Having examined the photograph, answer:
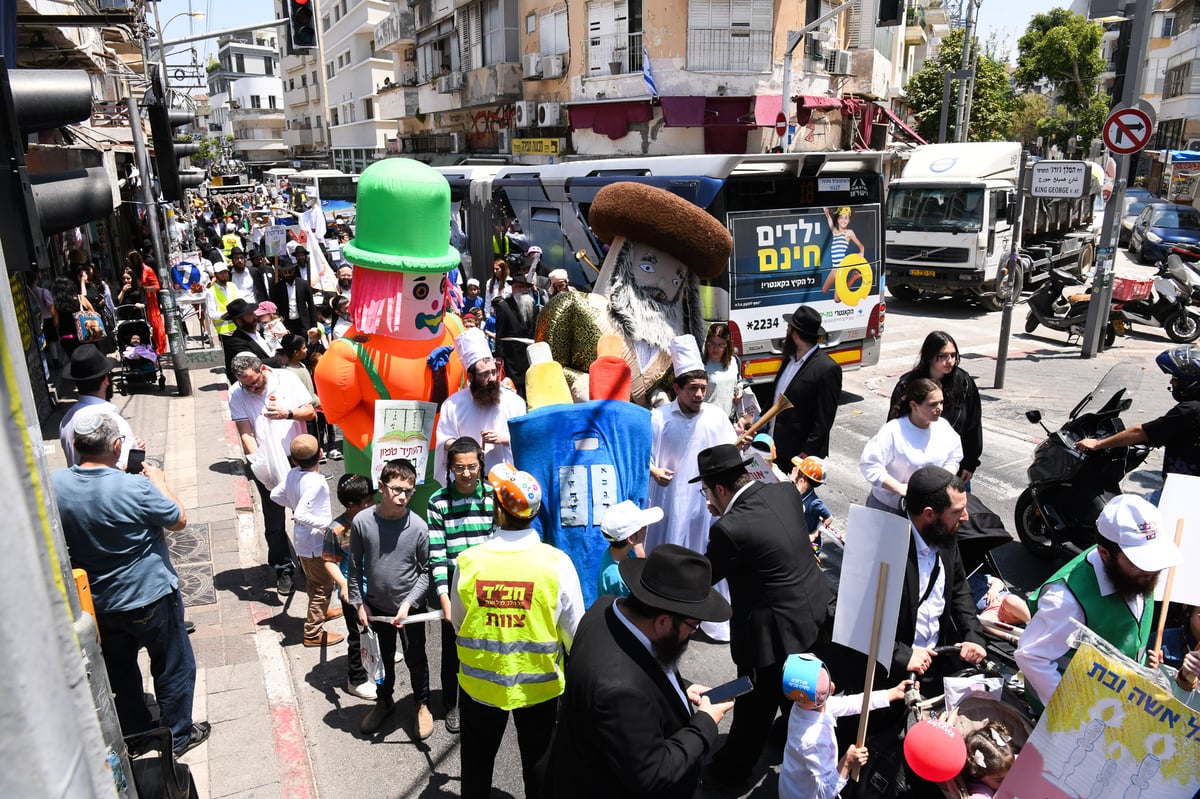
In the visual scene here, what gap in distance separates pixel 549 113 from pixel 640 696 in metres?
28.4

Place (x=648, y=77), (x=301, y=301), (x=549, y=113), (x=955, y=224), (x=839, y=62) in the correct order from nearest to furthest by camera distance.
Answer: (x=301, y=301) → (x=955, y=224) → (x=648, y=77) → (x=839, y=62) → (x=549, y=113)

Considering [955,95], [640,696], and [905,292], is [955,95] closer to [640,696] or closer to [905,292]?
[905,292]

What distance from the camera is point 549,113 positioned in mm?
28484

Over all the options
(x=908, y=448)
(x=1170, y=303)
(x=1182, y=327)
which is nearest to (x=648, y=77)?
(x=1170, y=303)

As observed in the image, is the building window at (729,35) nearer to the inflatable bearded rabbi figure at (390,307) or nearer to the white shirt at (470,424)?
the inflatable bearded rabbi figure at (390,307)

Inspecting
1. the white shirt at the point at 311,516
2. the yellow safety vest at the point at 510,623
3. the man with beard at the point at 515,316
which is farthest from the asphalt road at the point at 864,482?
the man with beard at the point at 515,316

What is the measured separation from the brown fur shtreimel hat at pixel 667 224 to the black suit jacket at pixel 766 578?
2818 millimetres

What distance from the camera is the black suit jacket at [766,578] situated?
345 centimetres

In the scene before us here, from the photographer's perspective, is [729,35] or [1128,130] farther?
[729,35]

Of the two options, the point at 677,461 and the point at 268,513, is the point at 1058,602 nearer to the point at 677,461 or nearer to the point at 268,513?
the point at 677,461

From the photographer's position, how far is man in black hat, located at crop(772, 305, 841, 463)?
18.1 feet

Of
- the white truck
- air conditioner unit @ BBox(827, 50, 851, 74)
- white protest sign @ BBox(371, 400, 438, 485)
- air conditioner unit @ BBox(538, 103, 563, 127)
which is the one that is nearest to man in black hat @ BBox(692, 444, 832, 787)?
white protest sign @ BBox(371, 400, 438, 485)

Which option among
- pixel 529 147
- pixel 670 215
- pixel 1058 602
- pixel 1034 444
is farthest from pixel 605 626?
pixel 529 147

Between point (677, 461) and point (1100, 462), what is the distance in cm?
313
